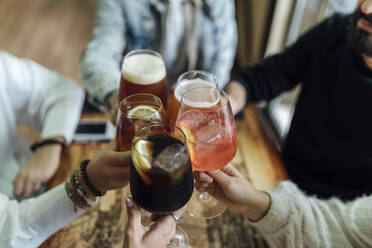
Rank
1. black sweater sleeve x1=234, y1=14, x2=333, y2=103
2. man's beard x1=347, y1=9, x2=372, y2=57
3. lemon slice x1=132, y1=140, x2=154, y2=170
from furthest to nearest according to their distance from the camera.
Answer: black sweater sleeve x1=234, y1=14, x2=333, y2=103
man's beard x1=347, y1=9, x2=372, y2=57
lemon slice x1=132, y1=140, x2=154, y2=170

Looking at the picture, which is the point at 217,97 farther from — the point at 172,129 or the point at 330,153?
the point at 330,153

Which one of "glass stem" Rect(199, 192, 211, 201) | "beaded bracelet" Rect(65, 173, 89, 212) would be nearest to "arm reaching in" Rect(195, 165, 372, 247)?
"glass stem" Rect(199, 192, 211, 201)

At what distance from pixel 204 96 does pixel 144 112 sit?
0.53 feet

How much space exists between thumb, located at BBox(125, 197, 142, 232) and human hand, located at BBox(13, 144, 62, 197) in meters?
0.56

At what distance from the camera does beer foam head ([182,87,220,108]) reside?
752 mm

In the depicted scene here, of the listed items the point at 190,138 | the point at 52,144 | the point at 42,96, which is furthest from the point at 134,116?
the point at 42,96

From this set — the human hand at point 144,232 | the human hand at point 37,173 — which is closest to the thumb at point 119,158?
the human hand at point 144,232

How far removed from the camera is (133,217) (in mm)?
646

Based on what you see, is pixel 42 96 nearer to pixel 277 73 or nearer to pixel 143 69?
pixel 143 69

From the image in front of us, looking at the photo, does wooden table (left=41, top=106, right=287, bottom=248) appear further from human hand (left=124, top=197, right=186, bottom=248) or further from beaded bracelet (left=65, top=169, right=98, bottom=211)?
human hand (left=124, top=197, right=186, bottom=248)

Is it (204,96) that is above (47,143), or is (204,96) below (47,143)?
above

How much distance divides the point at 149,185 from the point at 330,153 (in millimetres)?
948

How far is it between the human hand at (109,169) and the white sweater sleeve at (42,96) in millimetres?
446

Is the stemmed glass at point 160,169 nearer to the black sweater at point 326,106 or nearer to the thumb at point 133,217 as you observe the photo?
the thumb at point 133,217
